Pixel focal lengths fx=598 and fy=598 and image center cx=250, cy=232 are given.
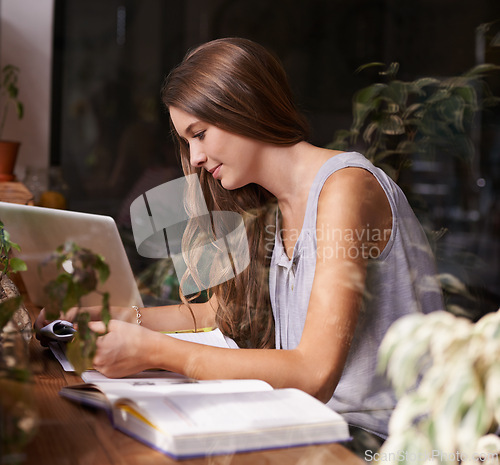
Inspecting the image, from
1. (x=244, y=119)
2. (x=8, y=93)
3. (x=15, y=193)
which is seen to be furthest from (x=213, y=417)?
(x=8, y=93)

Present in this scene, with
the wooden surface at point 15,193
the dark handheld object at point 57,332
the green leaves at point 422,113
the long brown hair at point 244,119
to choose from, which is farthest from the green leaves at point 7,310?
the wooden surface at point 15,193

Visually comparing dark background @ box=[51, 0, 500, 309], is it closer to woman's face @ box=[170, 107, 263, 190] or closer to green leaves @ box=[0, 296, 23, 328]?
woman's face @ box=[170, 107, 263, 190]

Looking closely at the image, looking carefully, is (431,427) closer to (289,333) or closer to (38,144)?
(289,333)

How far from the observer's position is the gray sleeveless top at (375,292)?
1.66 feet

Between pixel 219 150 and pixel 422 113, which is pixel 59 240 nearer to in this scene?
pixel 219 150

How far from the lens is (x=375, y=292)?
1.90 feet

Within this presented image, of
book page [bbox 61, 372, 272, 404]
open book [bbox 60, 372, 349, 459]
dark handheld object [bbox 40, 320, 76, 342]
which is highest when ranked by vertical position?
open book [bbox 60, 372, 349, 459]

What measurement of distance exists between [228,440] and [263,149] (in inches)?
17.0

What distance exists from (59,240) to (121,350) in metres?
0.15

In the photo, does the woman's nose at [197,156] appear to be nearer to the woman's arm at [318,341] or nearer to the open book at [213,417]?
the woman's arm at [318,341]

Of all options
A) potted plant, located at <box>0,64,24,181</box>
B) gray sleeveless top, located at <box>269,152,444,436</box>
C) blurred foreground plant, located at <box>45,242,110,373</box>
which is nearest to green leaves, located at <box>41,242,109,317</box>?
blurred foreground plant, located at <box>45,242,110,373</box>

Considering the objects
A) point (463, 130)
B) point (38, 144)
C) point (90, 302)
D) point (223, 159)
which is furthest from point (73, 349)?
point (38, 144)

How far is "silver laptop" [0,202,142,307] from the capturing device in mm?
633

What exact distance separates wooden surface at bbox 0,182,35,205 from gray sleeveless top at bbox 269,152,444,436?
725 mm
